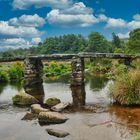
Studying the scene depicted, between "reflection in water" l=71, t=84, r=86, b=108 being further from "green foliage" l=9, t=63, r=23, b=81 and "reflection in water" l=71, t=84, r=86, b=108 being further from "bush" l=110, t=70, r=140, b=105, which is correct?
"green foliage" l=9, t=63, r=23, b=81

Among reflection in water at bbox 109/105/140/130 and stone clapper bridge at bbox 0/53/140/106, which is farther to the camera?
stone clapper bridge at bbox 0/53/140/106

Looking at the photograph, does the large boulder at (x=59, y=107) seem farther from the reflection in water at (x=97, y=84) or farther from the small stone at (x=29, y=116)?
the reflection in water at (x=97, y=84)

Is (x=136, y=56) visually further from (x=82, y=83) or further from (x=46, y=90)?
(x=46, y=90)

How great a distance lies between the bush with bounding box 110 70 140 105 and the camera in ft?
107

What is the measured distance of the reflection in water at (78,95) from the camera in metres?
37.8

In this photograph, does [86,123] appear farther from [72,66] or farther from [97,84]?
[97,84]

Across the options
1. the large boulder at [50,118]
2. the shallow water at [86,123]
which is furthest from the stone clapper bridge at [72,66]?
the large boulder at [50,118]

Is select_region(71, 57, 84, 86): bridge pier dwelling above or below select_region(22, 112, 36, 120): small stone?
above

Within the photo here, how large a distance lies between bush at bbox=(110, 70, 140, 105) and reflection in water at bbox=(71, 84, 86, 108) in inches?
174

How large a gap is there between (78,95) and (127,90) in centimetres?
1226

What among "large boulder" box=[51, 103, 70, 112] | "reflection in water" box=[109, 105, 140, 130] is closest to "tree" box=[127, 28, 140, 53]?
"large boulder" box=[51, 103, 70, 112]

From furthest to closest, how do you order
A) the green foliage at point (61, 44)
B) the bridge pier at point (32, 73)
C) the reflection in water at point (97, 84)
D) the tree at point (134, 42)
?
the green foliage at point (61, 44) < the tree at point (134, 42) < the bridge pier at point (32, 73) < the reflection in water at point (97, 84)

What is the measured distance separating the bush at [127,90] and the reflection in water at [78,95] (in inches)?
174

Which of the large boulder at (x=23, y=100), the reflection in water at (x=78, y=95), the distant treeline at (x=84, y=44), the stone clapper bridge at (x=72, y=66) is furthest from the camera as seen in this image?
the distant treeline at (x=84, y=44)
